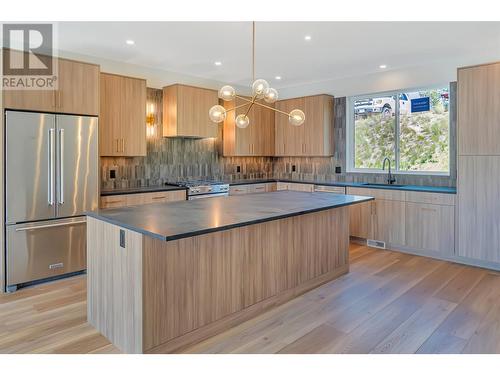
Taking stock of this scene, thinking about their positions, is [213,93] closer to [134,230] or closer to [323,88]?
[323,88]

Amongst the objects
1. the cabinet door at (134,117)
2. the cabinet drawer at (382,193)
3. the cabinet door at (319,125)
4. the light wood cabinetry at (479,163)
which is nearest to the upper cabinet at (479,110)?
the light wood cabinetry at (479,163)

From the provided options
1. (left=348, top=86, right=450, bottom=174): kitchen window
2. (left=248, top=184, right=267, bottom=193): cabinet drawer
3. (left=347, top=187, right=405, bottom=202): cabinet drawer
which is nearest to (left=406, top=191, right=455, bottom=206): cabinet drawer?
(left=347, top=187, right=405, bottom=202): cabinet drawer

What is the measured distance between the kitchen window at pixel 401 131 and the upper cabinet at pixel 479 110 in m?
0.82

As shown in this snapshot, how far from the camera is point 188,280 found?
2.64 meters

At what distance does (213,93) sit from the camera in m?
5.91

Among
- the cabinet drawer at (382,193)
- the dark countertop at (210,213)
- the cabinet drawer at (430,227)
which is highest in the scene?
the cabinet drawer at (382,193)

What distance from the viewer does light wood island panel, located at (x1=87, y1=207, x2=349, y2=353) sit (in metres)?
2.42

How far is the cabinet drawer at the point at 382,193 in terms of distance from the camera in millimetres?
5074

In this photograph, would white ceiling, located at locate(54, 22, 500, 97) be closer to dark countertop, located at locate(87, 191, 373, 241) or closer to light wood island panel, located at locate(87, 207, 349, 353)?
dark countertop, located at locate(87, 191, 373, 241)

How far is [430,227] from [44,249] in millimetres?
4600

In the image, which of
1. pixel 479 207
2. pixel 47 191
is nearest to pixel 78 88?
pixel 47 191

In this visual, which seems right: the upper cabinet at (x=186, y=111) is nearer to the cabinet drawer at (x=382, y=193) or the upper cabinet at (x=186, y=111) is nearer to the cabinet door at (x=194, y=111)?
the cabinet door at (x=194, y=111)

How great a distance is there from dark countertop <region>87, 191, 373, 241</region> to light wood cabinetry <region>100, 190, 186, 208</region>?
4.76 ft
